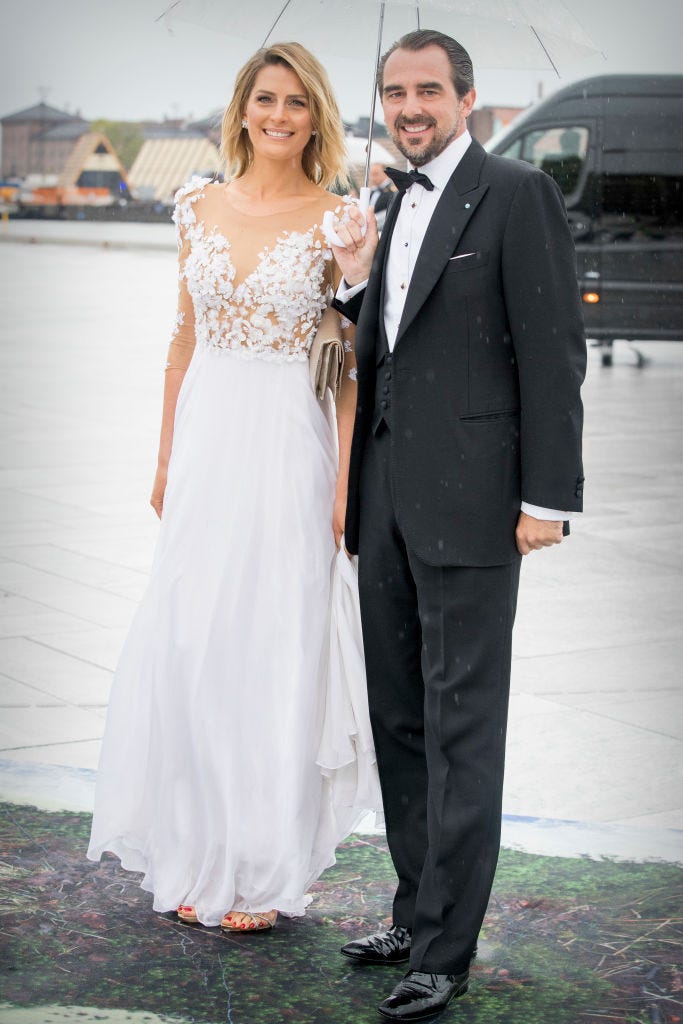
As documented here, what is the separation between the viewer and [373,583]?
134 inches

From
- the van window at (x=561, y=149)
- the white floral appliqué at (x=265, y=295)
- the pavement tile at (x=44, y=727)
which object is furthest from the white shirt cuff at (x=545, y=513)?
the van window at (x=561, y=149)

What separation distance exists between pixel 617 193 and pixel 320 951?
42.5 ft

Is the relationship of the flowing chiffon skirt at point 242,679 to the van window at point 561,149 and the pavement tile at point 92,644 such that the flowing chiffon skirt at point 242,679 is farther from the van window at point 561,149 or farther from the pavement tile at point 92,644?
the van window at point 561,149

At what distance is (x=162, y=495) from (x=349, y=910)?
1.19 m

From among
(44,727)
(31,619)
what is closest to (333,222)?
(44,727)

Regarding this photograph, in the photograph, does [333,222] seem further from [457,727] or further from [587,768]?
[587,768]

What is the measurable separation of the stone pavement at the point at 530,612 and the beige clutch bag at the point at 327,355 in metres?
1.45

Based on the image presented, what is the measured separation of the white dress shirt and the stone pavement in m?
1.68

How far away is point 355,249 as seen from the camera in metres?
3.46

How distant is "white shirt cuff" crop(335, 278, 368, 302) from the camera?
3.46 meters

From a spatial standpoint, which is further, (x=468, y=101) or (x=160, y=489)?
(x=160, y=489)

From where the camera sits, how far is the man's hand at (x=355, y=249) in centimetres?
345

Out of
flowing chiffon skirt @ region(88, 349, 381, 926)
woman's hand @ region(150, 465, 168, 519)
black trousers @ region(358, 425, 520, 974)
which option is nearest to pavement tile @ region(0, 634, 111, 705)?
woman's hand @ region(150, 465, 168, 519)

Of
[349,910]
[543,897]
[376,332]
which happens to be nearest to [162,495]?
[376,332]
